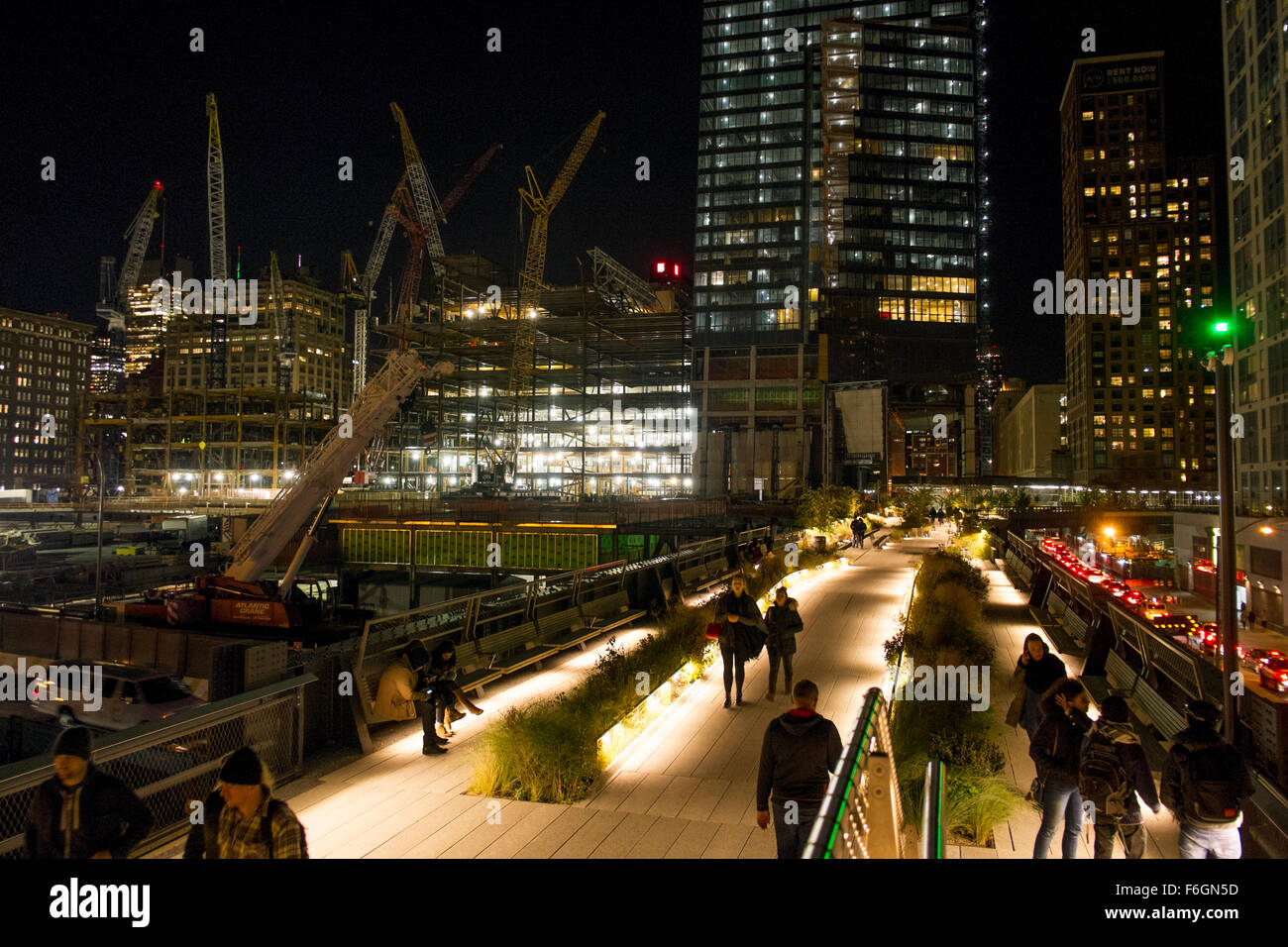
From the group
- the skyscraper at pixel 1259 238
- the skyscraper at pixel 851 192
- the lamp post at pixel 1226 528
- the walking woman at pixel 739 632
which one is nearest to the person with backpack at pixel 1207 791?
the lamp post at pixel 1226 528

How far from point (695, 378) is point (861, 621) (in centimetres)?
7161

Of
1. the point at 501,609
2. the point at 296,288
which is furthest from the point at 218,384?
the point at 501,609

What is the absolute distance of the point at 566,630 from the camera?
40.9 feet

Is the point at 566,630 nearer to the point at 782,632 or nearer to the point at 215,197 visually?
the point at 782,632

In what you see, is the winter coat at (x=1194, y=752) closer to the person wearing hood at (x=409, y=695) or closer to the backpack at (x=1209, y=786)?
the backpack at (x=1209, y=786)

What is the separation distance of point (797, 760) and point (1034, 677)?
2.85 meters

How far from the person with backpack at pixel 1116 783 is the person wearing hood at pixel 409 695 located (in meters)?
5.53

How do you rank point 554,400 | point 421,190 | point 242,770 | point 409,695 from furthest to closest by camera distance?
point 421,190 → point 554,400 → point 409,695 → point 242,770

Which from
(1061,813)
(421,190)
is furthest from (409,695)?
(421,190)

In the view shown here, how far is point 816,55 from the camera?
361ft

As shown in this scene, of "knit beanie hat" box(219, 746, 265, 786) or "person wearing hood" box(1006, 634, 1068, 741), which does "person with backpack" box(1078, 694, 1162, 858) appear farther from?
"knit beanie hat" box(219, 746, 265, 786)

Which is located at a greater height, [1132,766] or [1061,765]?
[1132,766]
